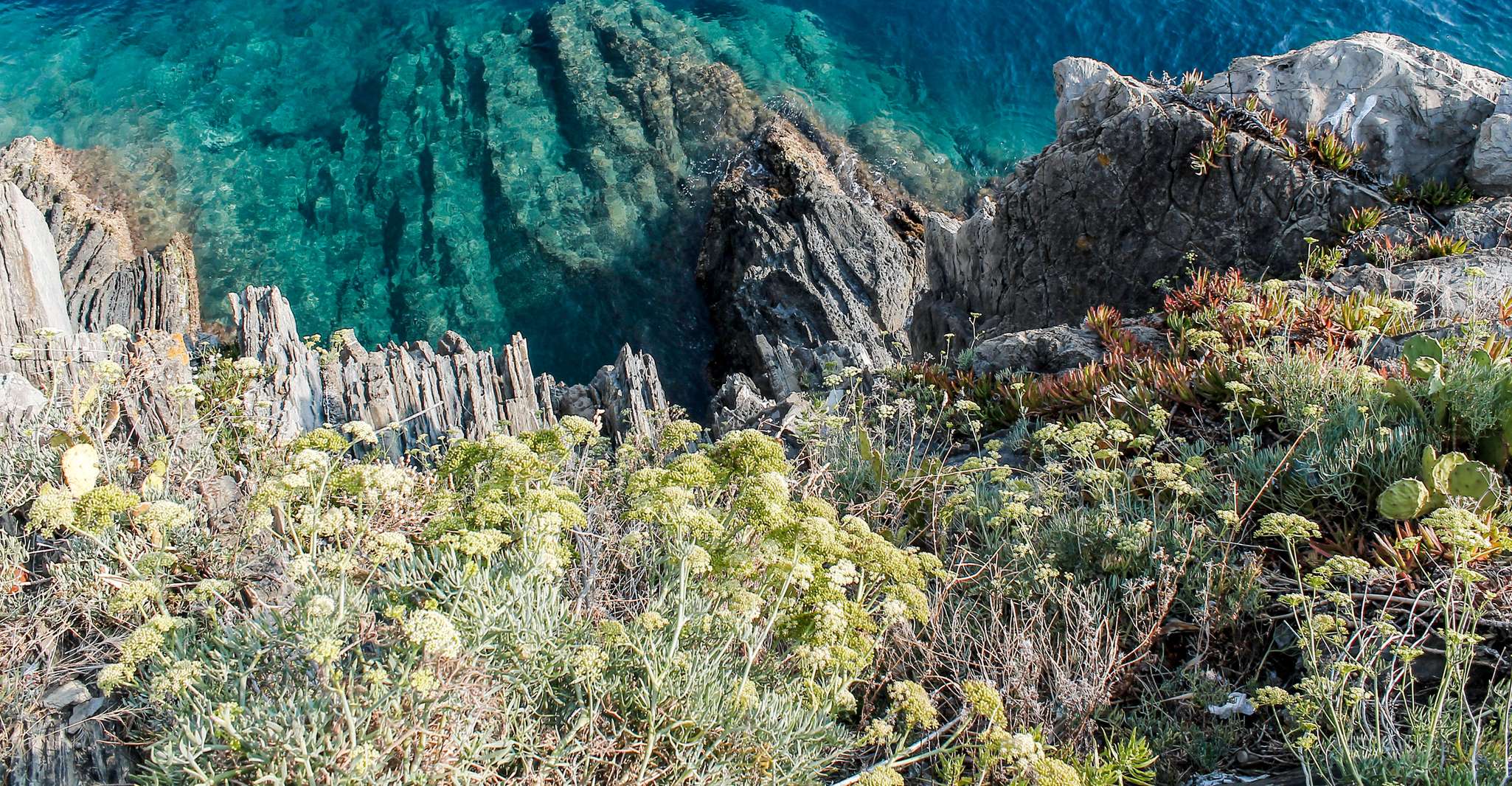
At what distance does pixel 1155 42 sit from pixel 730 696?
59.9 ft

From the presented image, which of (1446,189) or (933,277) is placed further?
(933,277)

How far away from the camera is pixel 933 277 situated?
11.4 metres

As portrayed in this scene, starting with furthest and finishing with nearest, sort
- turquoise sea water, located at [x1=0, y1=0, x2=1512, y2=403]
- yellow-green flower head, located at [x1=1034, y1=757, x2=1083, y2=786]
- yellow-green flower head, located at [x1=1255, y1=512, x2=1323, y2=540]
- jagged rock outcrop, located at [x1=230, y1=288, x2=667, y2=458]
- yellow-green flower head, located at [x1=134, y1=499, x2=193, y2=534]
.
A: turquoise sea water, located at [x1=0, y1=0, x2=1512, y2=403], jagged rock outcrop, located at [x1=230, y1=288, x2=667, y2=458], yellow-green flower head, located at [x1=1255, y1=512, x2=1323, y2=540], yellow-green flower head, located at [x1=134, y1=499, x2=193, y2=534], yellow-green flower head, located at [x1=1034, y1=757, x2=1083, y2=786]

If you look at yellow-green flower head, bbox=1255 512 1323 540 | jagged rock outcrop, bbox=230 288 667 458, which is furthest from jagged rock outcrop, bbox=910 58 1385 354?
yellow-green flower head, bbox=1255 512 1323 540

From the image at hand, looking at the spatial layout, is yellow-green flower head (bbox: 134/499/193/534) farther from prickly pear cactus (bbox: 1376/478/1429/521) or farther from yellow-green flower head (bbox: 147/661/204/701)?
prickly pear cactus (bbox: 1376/478/1429/521)

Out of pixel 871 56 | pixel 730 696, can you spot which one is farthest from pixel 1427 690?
pixel 871 56

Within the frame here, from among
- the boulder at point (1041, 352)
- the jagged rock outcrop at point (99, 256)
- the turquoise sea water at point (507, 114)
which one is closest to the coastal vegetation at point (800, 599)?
the boulder at point (1041, 352)

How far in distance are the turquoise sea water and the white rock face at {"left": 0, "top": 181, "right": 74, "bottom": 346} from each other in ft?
14.4

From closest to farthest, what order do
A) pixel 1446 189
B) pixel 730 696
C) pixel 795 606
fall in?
pixel 730 696 < pixel 795 606 < pixel 1446 189

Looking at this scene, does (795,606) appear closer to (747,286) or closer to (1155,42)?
(747,286)

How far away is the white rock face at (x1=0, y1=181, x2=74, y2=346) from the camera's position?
718 cm

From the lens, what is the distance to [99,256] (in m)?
12.1

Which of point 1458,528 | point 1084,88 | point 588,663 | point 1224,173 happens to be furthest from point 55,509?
point 1084,88

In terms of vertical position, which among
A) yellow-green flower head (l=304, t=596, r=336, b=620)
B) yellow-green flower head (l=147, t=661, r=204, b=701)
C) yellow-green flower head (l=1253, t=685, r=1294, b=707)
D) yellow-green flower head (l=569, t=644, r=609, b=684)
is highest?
yellow-green flower head (l=304, t=596, r=336, b=620)
